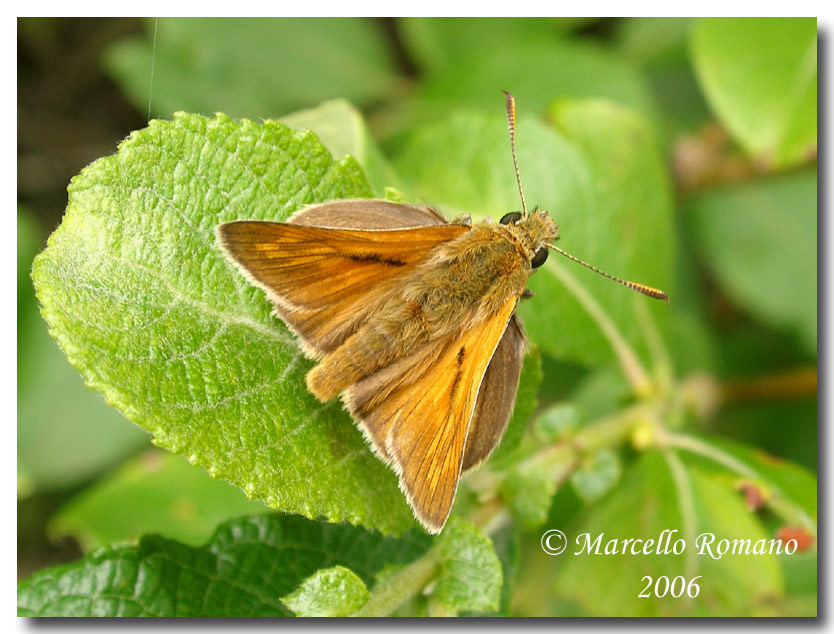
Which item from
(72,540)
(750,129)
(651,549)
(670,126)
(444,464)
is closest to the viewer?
(444,464)

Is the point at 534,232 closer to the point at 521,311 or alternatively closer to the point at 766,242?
the point at 521,311

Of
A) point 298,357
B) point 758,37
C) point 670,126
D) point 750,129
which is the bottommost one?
point 298,357

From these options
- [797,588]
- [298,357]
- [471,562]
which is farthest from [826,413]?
[298,357]

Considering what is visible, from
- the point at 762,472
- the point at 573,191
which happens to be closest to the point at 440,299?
the point at 573,191

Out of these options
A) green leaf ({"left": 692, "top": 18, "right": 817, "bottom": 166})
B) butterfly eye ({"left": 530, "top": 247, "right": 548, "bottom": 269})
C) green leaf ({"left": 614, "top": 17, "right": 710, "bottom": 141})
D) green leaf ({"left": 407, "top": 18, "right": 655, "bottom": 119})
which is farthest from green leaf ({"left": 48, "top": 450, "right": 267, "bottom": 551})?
green leaf ({"left": 614, "top": 17, "right": 710, "bottom": 141})

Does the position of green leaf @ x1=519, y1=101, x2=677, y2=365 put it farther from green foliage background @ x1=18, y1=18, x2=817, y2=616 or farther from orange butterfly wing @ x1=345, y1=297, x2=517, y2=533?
orange butterfly wing @ x1=345, y1=297, x2=517, y2=533

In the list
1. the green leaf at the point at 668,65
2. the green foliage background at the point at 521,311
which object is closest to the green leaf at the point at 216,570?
the green foliage background at the point at 521,311

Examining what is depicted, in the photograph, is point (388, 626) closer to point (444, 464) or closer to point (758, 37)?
point (444, 464)
